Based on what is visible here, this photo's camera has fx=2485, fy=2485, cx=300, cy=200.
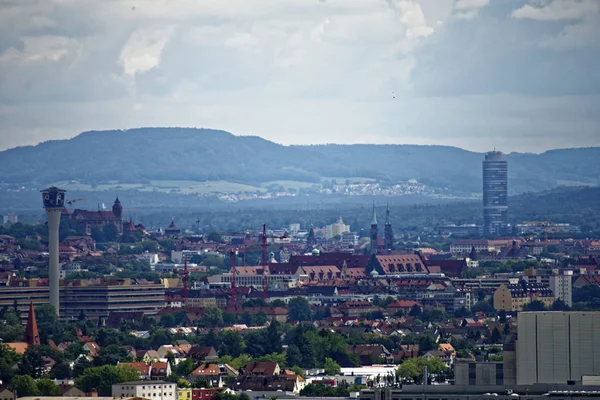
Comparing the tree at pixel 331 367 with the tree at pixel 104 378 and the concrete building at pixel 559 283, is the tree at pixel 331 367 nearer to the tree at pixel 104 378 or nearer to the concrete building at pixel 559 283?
the tree at pixel 104 378

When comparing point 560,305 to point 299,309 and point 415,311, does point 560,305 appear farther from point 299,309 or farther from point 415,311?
point 299,309

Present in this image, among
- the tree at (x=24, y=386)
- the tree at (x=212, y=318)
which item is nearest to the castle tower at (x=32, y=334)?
the tree at (x=212, y=318)

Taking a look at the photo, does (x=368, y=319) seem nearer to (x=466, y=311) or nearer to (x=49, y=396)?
(x=466, y=311)

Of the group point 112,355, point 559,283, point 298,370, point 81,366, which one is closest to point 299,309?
point 559,283

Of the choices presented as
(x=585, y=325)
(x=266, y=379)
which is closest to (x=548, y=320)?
(x=585, y=325)

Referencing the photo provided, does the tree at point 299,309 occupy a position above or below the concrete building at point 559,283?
below

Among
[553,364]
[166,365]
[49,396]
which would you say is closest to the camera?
[553,364]
